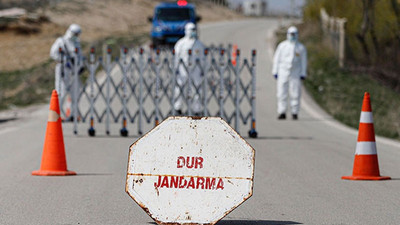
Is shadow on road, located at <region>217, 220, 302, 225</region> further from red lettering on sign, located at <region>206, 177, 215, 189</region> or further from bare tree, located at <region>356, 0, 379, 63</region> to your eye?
bare tree, located at <region>356, 0, 379, 63</region>

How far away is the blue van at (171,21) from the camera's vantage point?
125ft

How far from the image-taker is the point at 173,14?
127 feet

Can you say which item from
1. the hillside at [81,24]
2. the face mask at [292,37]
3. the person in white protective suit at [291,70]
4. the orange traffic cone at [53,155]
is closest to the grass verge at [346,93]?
the person in white protective suit at [291,70]

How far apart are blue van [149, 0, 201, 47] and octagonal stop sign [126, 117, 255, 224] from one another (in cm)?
3012

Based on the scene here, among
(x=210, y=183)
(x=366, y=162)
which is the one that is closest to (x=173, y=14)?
(x=366, y=162)

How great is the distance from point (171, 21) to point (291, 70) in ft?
58.5

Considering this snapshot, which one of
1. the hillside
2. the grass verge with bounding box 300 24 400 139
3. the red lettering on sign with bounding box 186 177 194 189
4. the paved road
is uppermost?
the red lettering on sign with bounding box 186 177 194 189

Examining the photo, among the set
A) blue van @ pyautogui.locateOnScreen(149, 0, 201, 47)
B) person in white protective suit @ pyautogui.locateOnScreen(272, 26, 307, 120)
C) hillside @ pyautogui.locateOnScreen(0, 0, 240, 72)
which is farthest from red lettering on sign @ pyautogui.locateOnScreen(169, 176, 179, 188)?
hillside @ pyautogui.locateOnScreen(0, 0, 240, 72)

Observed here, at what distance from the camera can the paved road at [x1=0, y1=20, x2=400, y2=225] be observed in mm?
8344

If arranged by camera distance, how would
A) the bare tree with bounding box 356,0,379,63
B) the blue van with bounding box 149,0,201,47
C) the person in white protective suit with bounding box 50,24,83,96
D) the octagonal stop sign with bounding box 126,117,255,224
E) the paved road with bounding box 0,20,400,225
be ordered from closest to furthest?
the octagonal stop sign with bounding box 126,117,255,224
the paved road with bounding box 0,20,400,225
the person in white protective suit with bounding box 50,24,83,96
the blue van with bounding box 149,0,201,47
the bare tree with bounding box 356,0,379,63

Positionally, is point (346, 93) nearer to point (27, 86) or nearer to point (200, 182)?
point (27, 86)

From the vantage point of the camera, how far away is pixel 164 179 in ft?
25.4

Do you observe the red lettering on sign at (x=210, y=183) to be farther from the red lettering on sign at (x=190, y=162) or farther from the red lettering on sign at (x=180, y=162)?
the red lettering on sign at (x=180, y=162)

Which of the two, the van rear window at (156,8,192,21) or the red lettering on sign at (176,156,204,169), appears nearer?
the red lettering on sign at (176,156,204,169)
